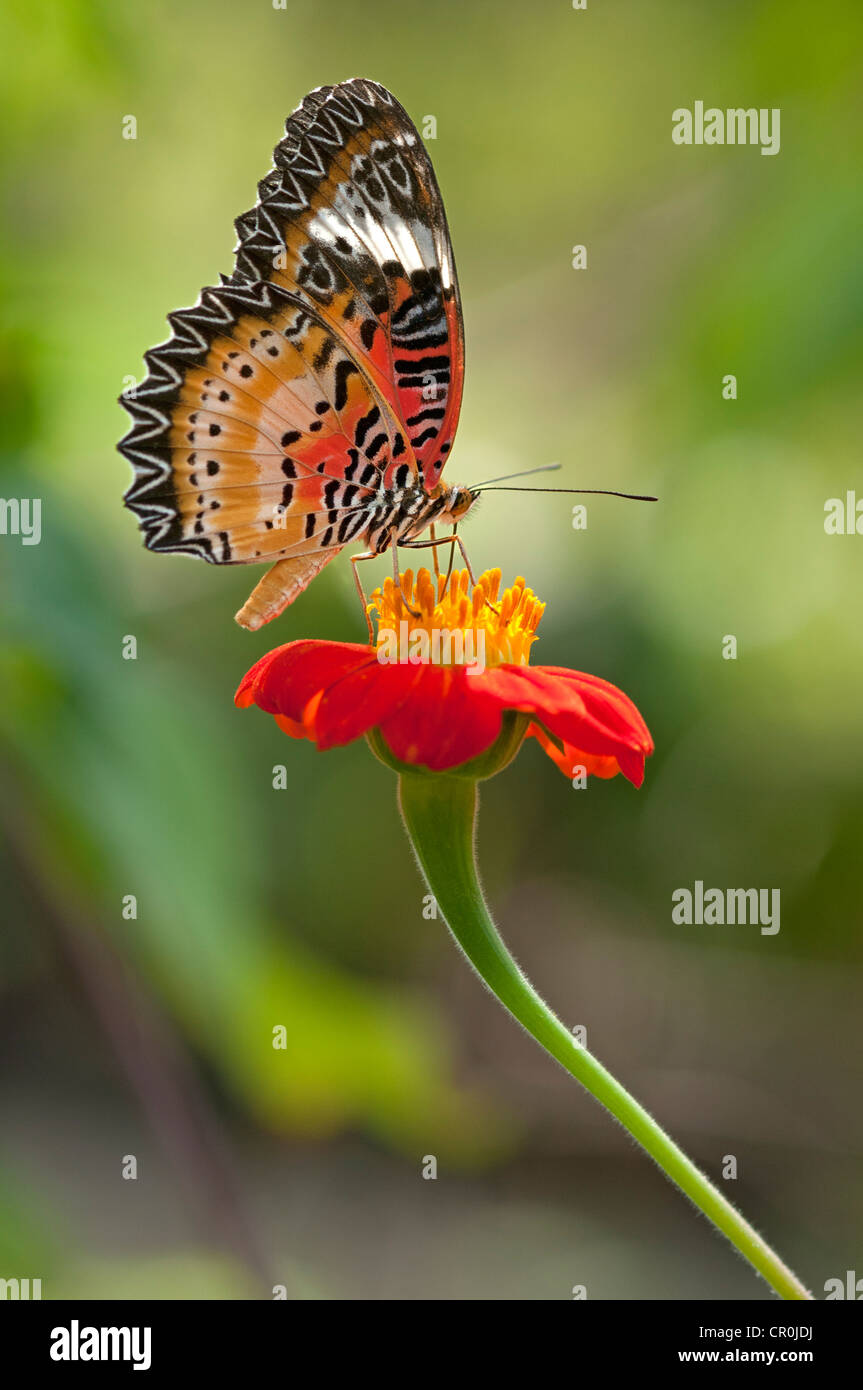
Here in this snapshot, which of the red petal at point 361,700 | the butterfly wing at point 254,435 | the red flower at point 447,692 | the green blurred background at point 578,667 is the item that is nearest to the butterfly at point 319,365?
the butterfly wing at point 254,435

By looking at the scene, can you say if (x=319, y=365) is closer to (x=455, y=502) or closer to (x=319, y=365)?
(x=319, y=365)

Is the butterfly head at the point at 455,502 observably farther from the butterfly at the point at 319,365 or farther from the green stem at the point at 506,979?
the green stem at the point at 506,979

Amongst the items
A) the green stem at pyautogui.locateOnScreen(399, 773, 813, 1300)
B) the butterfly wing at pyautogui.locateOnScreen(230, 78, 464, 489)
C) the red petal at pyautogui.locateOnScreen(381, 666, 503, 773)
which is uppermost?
the butterfly wing at pyautogui.locateOnScreen(230, 78, 464, 489)

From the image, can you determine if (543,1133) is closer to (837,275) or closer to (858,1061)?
(858,1061)

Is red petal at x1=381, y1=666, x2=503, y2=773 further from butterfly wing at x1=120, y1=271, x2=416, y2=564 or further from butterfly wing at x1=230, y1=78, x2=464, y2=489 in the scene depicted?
butterfly wing at x1=230, y1=78, x2=464, y2=489

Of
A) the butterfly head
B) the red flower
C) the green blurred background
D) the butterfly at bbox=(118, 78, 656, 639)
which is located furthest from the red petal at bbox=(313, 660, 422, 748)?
the green blurred background

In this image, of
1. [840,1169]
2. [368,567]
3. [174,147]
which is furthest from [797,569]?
[174,147]

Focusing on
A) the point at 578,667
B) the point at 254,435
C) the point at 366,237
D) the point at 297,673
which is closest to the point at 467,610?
the point at 297,673

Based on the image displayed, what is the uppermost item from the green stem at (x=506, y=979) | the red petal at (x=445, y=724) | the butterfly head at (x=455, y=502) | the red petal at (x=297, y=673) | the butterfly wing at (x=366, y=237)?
the butterfly wing at (x=366, y=237)
